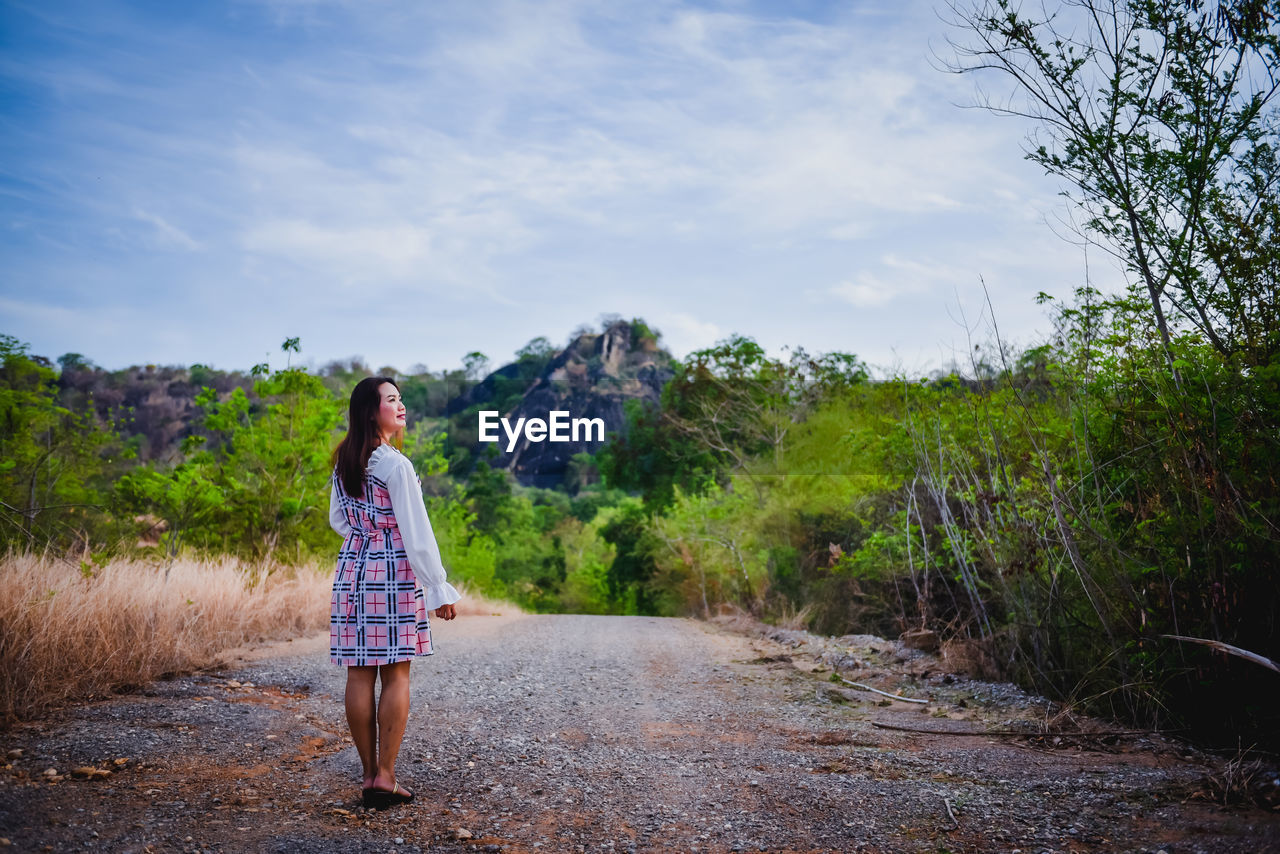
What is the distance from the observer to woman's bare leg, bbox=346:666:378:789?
3.84 metres

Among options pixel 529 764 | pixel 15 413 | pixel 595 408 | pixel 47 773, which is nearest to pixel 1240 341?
pixel 529 764

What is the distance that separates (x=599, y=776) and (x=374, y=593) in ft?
5.21

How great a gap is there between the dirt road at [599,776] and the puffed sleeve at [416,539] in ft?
3.20

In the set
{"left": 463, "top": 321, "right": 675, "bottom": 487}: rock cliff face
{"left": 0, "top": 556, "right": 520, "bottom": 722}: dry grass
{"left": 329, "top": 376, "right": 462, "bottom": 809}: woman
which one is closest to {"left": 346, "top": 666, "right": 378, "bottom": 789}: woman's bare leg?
{"left": 329, "top": 376, "right": 462, "bottom": 809}: woman

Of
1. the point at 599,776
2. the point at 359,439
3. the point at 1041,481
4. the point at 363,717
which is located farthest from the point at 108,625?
the point at 1041,481

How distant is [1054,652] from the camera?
6.55 meters

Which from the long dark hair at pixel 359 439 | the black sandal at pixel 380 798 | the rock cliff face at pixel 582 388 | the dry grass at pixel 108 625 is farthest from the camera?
the rock cliff face at pixel 582 388

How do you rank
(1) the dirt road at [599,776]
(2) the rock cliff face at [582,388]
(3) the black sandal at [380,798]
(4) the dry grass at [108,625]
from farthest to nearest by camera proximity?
(2) the rock cliff face at [582,388] < (4) the dry grass at [108,625] < (3) the black sandal at [380,798] < (1) the dirt road at [599,776]

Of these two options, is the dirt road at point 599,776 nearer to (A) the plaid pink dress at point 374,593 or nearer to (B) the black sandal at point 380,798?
(B) the black sandal at point 380,798

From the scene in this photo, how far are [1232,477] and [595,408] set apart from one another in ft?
220

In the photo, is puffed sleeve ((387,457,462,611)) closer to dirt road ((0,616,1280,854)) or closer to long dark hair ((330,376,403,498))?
long dark hair ((330,376,403,498))

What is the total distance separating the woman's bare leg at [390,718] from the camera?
3.84 meters

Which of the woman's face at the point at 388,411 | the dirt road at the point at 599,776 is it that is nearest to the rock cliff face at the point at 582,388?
the dirt road at the point at 599,776

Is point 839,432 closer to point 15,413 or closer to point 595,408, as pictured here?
point 15,413
